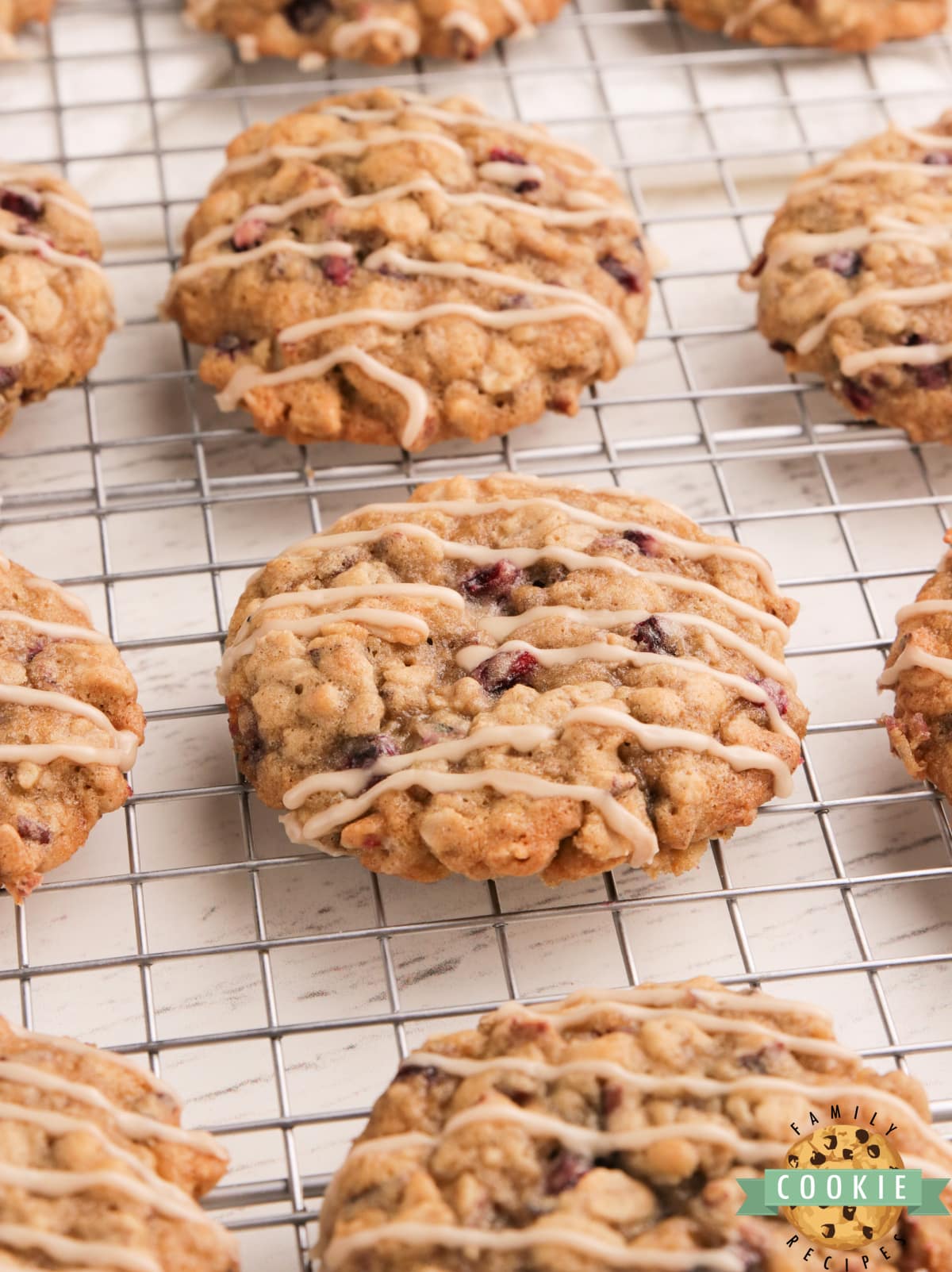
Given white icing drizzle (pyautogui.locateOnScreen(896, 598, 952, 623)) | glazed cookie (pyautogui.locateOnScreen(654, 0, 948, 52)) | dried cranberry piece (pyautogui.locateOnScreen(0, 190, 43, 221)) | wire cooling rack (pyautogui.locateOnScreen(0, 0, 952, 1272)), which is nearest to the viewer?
wire cooling rack (pyautogui.locateOnScreen(0, 0, 952, 1272))

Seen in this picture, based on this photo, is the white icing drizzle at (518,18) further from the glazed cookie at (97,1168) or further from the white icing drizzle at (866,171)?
the glazed cookie at (97,1168)

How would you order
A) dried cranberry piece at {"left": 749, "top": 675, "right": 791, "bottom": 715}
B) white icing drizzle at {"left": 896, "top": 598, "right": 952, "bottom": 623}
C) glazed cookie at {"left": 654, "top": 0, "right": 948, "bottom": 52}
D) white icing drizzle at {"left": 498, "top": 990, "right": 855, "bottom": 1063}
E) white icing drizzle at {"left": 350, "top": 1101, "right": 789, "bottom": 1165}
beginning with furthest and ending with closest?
glazed cookie at {"left": 654, "top": 0, "right": 948, "bottom": 52}, white icing drizzle at {"left": 896, "top": 598, "right": 952, "bottom": 623}, dried cranberry piece at {"left": 749, "top": 675, "right": 791, "bottom": 715}, white icing drizzle at {"left": 498, "top": 990, "right": 855, "bottom": 1063}, white icing drizzle at {"left": 350, "top": 1101, "right": 789, "bottom": 1165}

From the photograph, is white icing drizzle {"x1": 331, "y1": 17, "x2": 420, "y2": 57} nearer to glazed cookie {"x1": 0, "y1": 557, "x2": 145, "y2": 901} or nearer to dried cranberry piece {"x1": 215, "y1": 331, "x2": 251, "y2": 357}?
dried cranberry piece {"x1": 215, "y1": 331, "x2": 251, "y2": 357}

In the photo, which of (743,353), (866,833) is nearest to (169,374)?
(743,353)

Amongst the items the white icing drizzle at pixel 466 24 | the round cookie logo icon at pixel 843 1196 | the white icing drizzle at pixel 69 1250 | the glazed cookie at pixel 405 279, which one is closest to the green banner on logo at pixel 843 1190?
the round cookie logo icon at pixel 843 1196

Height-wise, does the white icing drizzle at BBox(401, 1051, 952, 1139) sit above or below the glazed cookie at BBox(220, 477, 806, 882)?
below

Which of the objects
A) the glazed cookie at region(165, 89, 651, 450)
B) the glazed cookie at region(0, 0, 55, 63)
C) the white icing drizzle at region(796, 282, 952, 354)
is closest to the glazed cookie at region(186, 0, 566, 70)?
the glazed cookie at region(0, 0, 55, 63)
